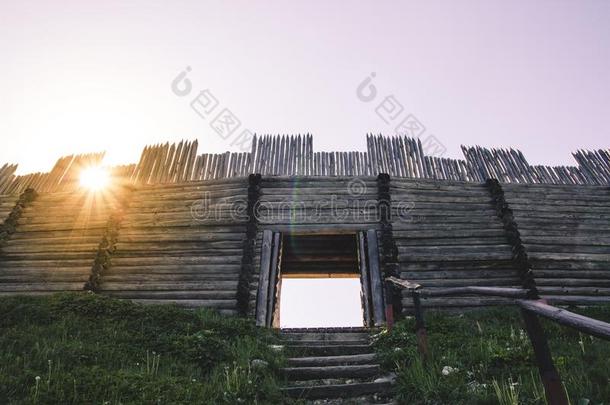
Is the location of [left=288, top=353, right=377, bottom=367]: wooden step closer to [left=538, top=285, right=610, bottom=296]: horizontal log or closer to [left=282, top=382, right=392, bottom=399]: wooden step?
[left=282, top=382, right=392, bottom=399]: wooden step

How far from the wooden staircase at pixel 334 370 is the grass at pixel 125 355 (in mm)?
384

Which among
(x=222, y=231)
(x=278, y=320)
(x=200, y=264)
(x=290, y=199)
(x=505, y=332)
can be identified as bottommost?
(x=505, y=332)

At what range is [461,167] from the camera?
11.3 metres

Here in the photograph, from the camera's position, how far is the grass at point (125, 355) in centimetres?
389

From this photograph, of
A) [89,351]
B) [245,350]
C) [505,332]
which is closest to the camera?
[89,351]

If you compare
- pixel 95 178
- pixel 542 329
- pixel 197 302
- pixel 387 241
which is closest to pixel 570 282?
pixel 387 241

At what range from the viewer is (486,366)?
4441mm

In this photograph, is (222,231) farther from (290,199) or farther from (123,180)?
(123,180)

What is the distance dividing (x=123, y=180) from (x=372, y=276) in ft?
25.8

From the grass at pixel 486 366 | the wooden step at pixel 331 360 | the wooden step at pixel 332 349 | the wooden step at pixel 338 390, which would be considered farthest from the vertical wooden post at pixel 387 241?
the wooden step at pixel 338 390

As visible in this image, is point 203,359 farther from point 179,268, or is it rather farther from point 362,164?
point 362,164

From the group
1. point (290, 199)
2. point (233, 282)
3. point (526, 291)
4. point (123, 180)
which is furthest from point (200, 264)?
point (526, 291)

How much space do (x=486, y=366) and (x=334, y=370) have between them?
6.44 ft

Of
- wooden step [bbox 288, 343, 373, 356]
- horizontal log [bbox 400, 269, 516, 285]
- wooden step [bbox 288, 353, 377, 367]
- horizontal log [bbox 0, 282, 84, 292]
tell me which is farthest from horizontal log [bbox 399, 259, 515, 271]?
horizontal log [bbox 0, 282, 84, 292]
